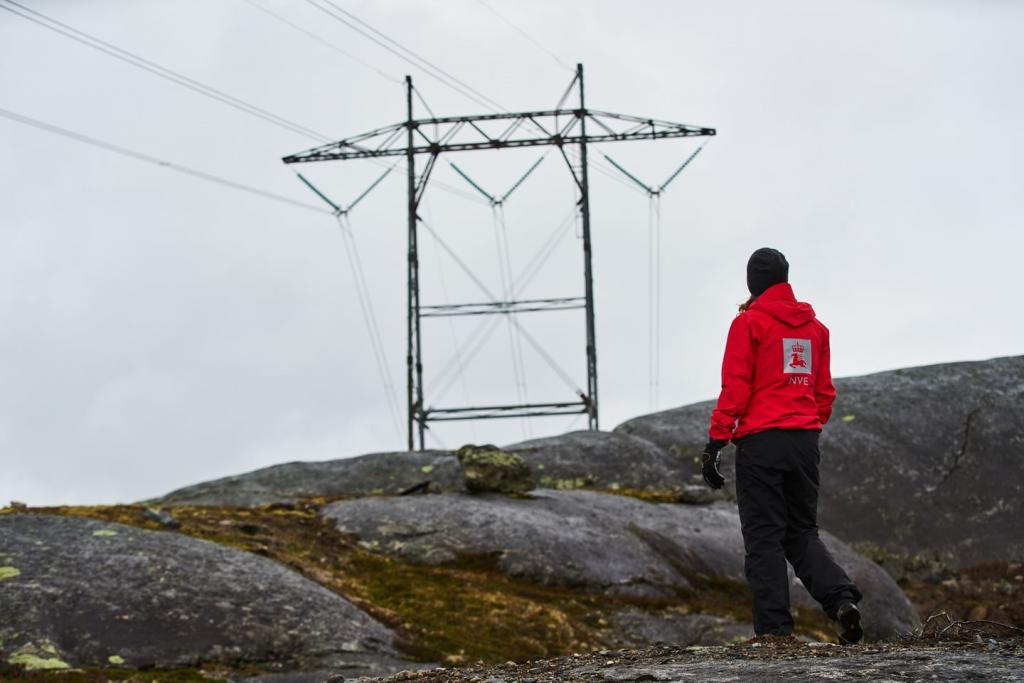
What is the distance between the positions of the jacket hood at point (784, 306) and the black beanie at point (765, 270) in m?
0.06

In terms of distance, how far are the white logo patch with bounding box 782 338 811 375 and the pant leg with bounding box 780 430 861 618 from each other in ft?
1.82

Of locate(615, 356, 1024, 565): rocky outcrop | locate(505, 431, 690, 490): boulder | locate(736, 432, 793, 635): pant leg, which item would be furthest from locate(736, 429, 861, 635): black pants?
locate(615, 356, 1024, 565): rocky outcrop

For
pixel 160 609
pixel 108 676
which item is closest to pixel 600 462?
pixel 160 609

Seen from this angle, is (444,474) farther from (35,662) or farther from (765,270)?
(765,270)

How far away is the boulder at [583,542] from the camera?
19.8 m

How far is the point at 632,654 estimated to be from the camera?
10.3m

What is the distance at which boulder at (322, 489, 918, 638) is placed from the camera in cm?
1975

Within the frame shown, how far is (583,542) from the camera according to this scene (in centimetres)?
2050

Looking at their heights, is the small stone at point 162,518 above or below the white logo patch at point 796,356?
below

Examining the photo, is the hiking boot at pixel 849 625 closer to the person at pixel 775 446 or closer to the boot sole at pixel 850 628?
the boot sole at pixel 850 628

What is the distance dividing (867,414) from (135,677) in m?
21.6

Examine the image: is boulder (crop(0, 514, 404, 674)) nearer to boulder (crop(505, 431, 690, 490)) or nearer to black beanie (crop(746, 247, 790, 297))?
black beanie (crop(746, 247, 790, 297))

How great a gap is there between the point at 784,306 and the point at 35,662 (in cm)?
823

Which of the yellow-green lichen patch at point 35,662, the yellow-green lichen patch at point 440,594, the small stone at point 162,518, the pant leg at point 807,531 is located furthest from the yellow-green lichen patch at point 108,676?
the pant leg at point 807,531
